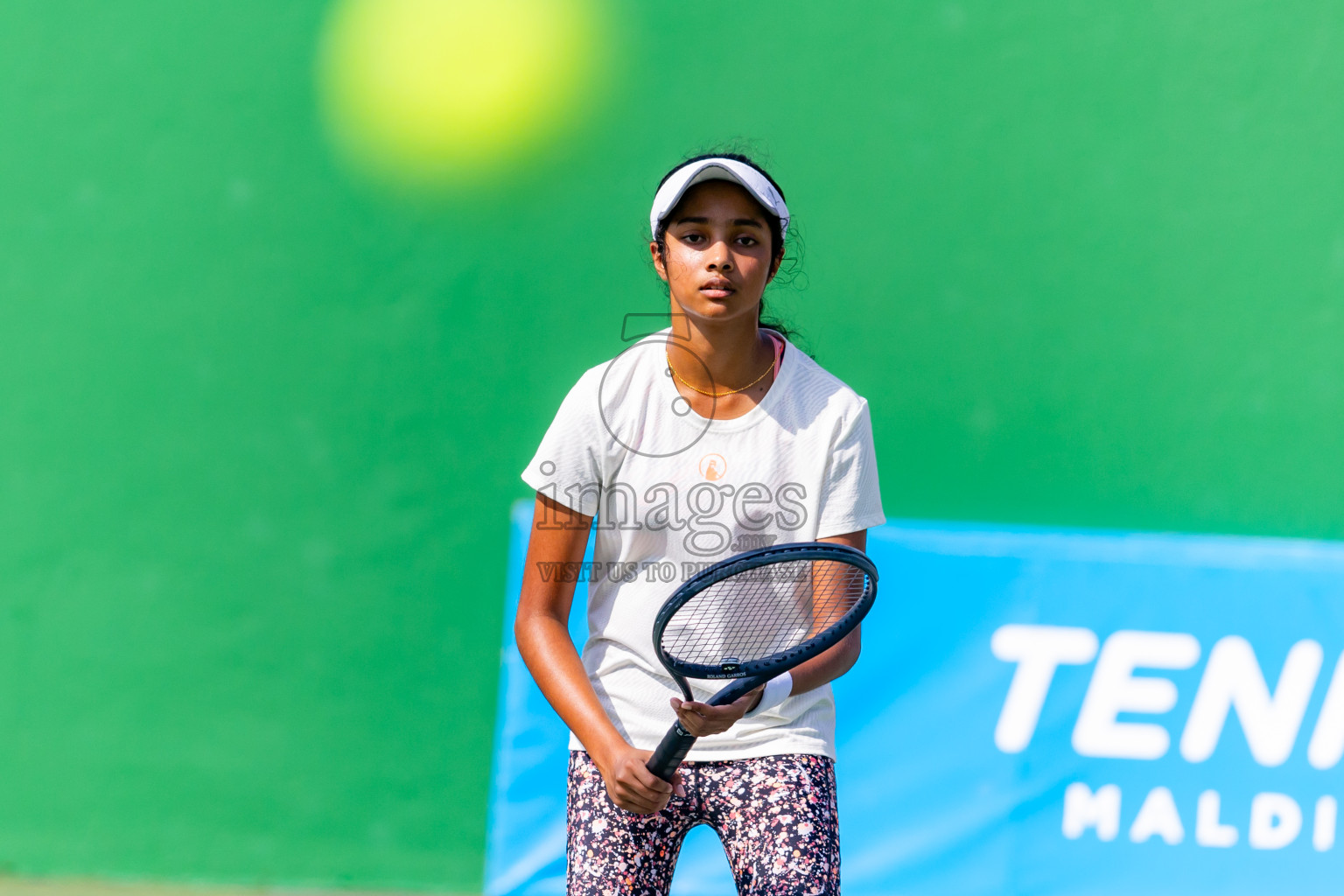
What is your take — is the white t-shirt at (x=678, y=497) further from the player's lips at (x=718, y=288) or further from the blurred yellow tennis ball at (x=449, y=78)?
the blurred yellow tennis ball at (x=449, y=78)

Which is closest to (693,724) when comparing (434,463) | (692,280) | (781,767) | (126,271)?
(781,767)

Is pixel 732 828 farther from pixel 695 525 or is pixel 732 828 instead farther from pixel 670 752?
pixel 695 525

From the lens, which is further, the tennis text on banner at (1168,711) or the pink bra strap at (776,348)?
the tennis text on banner at (1168,711)

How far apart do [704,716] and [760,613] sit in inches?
11.0

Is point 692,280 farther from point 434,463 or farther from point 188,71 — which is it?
point 188,71

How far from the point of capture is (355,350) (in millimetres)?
3676

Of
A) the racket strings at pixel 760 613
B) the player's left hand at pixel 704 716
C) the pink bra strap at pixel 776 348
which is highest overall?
the pink bra strap at pixel 776 348

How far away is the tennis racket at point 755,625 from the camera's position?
1668 mm

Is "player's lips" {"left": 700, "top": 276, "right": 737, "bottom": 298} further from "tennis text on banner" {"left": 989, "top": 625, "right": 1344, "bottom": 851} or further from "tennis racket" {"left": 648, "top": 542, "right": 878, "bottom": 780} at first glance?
"tennis text on banner" {"left": 989, "top": 625, "right": 1344, "bottom": 851}

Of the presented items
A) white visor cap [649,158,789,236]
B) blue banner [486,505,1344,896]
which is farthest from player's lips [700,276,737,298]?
blue banner [486,505,1344,896]

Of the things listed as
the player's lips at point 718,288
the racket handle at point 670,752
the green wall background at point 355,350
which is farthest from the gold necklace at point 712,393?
the green wall background at point 355,350

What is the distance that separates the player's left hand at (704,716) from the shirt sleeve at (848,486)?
0.33m

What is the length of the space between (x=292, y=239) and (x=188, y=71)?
2.00 ft

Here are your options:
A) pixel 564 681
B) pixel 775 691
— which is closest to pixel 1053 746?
pixel 775 691
